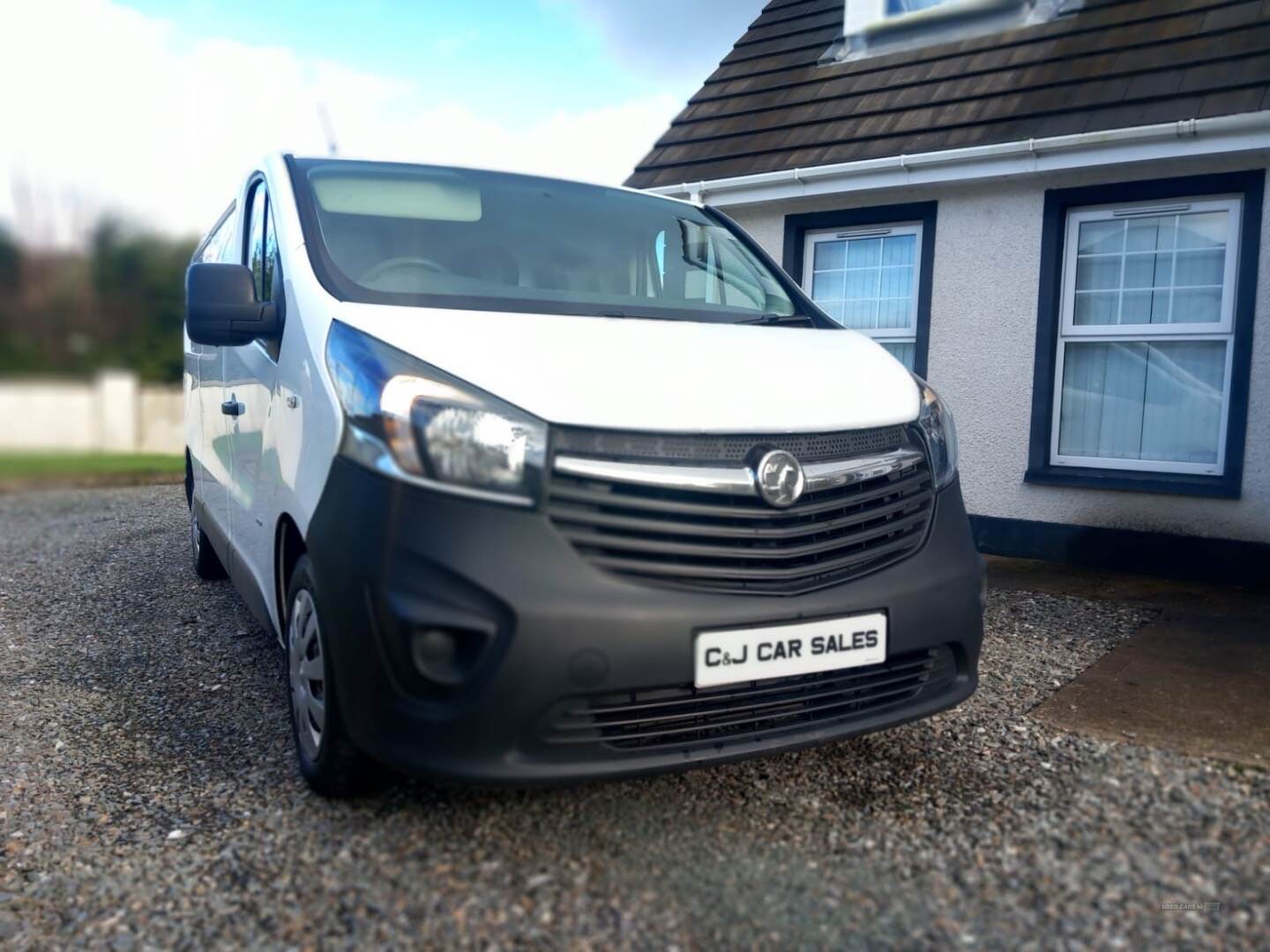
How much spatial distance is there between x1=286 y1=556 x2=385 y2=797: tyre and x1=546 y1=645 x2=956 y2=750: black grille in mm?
608

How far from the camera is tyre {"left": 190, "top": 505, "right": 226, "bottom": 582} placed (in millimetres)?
5582

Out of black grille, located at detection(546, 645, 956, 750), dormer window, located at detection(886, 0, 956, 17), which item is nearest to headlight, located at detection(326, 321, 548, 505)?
black grille, located at detection(546, 645, 956, 750)

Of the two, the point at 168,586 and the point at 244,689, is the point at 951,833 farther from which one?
the point at 168,586

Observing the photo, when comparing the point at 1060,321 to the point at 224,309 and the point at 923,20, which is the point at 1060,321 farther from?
the point at 224,309

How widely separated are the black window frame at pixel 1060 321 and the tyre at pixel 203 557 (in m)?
4.81

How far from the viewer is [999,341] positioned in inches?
259

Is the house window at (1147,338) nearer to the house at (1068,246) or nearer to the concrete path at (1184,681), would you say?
the house at (1068,246)

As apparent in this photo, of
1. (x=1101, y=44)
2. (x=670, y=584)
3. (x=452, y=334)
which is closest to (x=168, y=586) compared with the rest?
(x=452, y=334)

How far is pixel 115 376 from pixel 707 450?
5.25 feet

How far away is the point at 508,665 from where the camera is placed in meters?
2.23

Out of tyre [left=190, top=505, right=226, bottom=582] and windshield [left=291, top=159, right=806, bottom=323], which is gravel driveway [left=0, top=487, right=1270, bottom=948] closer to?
windshield [left=291, top=159, right=806, bottom=323]

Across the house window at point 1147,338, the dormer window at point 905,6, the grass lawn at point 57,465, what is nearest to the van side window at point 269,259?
the grass lawn at point 57,465

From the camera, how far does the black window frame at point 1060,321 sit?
18.5 ft

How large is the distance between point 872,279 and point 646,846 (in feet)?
18.1
